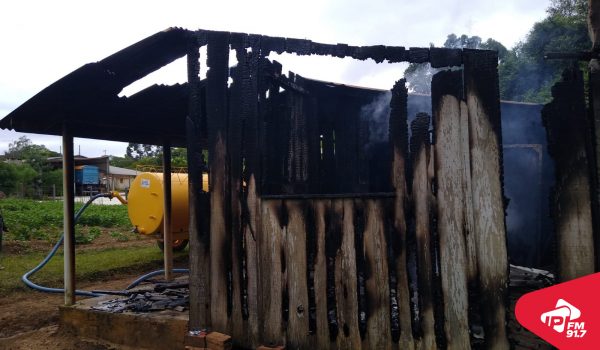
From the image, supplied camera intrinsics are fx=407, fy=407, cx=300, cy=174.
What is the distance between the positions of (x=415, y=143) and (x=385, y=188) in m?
4.07

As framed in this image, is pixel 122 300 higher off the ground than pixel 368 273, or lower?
lower

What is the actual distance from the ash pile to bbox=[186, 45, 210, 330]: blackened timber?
0.94 m

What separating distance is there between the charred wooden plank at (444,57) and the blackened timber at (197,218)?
91.8 inches

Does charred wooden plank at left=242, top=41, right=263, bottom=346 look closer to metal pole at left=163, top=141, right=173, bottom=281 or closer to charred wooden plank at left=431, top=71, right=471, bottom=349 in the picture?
charred wooden plank at left=431, top=71, right=471, bottom=349

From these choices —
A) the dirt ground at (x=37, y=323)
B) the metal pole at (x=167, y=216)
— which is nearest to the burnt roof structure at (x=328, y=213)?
the metal pole at (x=167, y=216)

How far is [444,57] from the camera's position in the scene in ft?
11.3

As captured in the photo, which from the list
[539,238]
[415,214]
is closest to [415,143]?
[415,214]

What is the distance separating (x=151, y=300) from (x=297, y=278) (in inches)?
107

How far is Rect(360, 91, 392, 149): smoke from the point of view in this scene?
7.04m

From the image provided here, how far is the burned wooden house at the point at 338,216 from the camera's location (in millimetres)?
3252

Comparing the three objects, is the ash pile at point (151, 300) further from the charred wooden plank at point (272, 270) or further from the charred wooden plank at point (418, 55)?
the charred wooden plank at point (418, 55)

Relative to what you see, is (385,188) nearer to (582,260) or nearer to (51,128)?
(582,260)

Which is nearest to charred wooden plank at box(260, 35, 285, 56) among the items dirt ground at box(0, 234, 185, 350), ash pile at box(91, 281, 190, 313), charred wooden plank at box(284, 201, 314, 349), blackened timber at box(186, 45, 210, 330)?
blackened timber at box(186, 45, 210, 330)

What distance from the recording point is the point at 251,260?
157 inches
